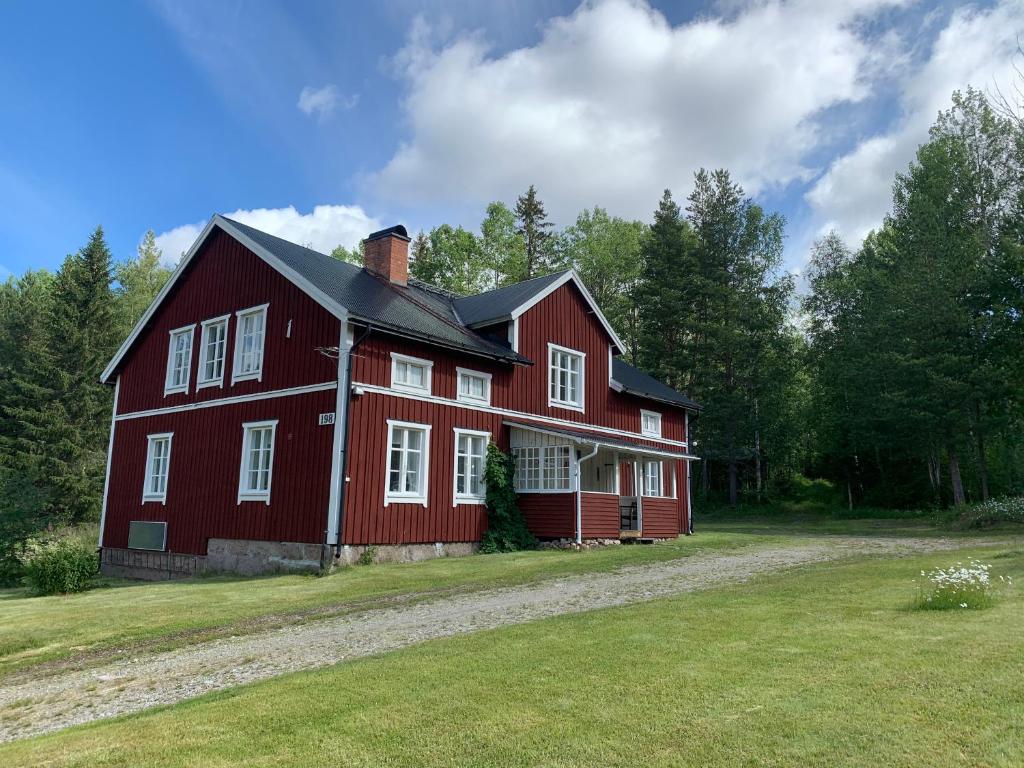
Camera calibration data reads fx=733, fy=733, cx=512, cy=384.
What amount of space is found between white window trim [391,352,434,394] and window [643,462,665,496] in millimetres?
9655

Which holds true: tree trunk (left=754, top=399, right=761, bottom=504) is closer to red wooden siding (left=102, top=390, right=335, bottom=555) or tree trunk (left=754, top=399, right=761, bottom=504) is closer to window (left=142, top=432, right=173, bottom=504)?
red wooden siding (left=102, top=390, right=335, bottom=555)

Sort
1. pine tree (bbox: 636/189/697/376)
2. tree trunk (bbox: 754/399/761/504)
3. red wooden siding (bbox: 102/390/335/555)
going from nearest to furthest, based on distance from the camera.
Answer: red wooden siding (bbox: 102/390/335/555) → tree trunk (bbox: 754/399/761/504) → pine tree (bbox: 636/189/697/376)

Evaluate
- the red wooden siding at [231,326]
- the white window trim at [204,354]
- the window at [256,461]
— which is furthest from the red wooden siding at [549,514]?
the white window trim at [204,354]

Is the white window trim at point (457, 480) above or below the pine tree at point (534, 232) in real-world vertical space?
below

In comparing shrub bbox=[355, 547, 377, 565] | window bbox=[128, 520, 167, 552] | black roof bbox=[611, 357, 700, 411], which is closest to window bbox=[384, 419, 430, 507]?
shrub bbox=[355, 547, 377, 565]

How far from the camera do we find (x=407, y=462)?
59.3 ft

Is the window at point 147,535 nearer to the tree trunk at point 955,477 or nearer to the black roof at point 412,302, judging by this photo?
the black roof at point 412,302

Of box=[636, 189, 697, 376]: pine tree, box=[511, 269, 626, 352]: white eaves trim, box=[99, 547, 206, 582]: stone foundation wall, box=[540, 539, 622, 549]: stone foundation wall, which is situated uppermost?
box=[636, 189, 697, 376]: pine tree

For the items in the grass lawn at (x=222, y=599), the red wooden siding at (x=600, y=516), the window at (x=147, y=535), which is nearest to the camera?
the grass lawn at (x=222, y=599)

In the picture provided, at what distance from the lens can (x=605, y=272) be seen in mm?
49375

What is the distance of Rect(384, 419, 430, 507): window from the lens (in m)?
17.6

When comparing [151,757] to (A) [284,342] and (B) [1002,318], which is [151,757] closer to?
(A) [284,342]

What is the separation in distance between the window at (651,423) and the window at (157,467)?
1546cm

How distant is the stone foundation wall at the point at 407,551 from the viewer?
16.4 metres
